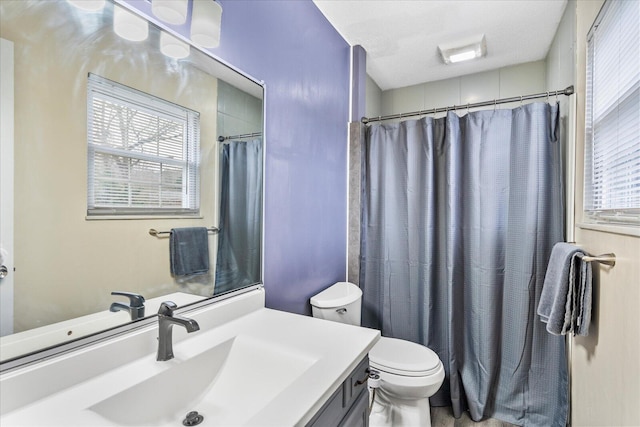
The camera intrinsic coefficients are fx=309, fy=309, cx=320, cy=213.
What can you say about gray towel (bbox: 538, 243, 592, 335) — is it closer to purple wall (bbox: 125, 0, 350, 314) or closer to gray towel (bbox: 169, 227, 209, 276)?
purple wall (bbox: 125, 0, 350, 314)

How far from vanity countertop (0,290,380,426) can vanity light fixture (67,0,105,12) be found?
33.2 inches

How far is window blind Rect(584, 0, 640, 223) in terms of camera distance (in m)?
0.98

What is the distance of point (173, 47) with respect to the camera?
3.26 feet

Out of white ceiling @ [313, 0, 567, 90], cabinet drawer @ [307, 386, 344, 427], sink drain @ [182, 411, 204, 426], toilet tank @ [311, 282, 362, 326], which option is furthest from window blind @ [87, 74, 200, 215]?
white ceiling @ [313, 0, 567, 90]

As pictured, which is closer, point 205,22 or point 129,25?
point 129,25

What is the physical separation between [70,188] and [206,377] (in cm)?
63

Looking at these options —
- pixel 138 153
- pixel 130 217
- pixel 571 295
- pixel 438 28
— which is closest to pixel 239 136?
pixel 138 153

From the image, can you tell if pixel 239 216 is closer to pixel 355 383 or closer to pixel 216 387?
pixel 216 387

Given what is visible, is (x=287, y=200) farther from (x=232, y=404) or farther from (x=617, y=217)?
(x=617, y=217)

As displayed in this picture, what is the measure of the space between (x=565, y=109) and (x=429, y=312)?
1.41 m

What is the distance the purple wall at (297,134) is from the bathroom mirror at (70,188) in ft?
1.23

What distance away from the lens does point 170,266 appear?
3.30 ft

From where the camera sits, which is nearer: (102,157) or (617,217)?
(102,157)

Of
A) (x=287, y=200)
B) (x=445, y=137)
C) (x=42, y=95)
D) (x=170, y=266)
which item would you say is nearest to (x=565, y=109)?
(x=445, y=137)
